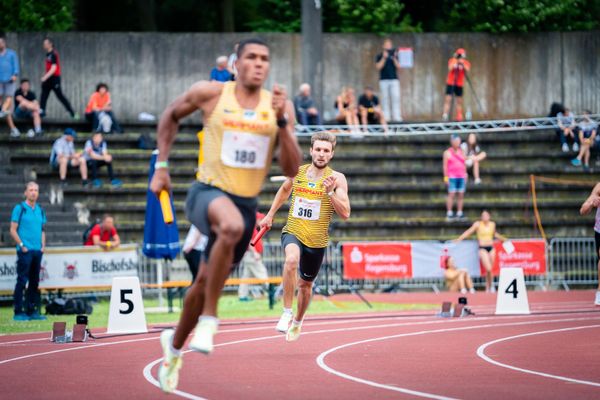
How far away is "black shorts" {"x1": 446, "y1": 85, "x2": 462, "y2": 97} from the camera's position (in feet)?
105

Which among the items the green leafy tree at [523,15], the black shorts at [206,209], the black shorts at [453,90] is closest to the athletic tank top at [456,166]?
the black shorts at [453,90]

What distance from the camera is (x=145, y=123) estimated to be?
3025 centimetres

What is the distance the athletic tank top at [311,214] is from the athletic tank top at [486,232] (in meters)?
13.6

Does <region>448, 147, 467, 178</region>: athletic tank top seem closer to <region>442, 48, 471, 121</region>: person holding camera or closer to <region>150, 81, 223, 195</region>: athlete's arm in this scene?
<region>442, 48, 471, 121</region>: person holding camera

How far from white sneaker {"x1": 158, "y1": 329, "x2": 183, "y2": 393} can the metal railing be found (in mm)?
20130

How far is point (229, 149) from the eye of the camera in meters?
9.47

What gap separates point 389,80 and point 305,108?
3.02 m

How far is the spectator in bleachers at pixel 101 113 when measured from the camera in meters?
29.0

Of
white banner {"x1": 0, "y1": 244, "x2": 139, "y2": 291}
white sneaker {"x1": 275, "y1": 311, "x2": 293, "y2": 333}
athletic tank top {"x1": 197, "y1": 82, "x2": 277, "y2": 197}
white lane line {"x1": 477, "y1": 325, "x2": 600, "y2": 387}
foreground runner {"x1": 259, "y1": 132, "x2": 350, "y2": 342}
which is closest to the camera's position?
athletic tank top {"x1": 197, "y1": 82, "x2": 277, "y2": 197}

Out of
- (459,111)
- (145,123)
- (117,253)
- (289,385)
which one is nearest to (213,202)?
(289,385)

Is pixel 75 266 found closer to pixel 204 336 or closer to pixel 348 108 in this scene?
pixel 348 108

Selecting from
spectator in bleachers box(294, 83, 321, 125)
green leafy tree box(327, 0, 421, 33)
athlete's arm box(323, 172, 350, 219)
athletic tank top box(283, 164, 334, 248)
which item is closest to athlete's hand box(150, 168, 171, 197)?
athlete's arm box(323, 172, 350, 219)

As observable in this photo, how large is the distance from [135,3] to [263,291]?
1479 cm

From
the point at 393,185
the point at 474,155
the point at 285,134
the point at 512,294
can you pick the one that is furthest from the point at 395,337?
the point at 474,155
